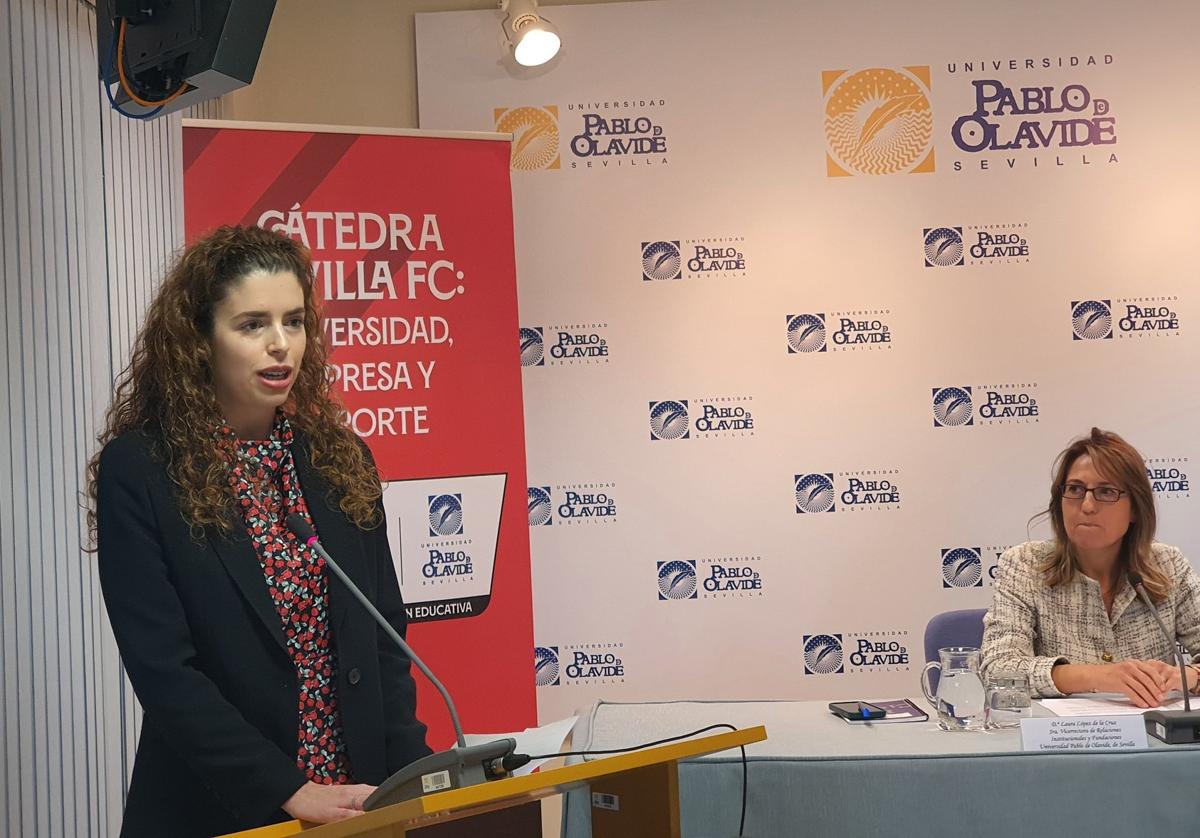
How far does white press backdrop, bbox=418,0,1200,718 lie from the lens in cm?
422

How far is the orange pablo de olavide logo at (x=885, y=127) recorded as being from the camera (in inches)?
168

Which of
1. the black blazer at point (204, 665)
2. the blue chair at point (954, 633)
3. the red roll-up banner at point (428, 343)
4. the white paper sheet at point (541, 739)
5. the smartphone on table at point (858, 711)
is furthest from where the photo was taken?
the red roll-up banner at point (428, 343)

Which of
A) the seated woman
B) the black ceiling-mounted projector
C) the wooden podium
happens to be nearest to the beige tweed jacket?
the seated woman

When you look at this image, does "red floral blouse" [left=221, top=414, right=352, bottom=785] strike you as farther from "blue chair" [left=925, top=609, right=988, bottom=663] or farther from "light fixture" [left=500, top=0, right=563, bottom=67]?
"light fixture" [left=500, top=0, right=563, bottom=67]

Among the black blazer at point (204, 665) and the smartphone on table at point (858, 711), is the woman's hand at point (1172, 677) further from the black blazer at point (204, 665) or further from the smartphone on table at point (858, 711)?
the black blazer at point (204, 665)

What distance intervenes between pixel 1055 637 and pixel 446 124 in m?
2.85

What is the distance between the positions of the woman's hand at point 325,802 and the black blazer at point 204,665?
2 cm

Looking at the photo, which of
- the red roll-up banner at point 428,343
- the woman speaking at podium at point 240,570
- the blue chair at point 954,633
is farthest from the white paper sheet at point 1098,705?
the red roll-up banner at point 428,343

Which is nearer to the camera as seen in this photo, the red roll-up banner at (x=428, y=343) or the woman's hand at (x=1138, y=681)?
the woman's hand at (x=1138, y=681)

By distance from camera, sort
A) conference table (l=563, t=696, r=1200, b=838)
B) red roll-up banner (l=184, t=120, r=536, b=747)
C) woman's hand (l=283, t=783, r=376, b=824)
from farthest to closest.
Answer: red roll-up banner (l=184, t=120, r=536, b=747)
conference table (l=563, t=696, r=1200, b=838)
woman's hand (l=283, t=783, r=376, b=824)

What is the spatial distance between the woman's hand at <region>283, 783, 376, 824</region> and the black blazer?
0.06ft

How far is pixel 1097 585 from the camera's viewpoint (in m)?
2.71

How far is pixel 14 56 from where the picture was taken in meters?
2.63

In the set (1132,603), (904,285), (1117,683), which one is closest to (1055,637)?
(1132,603)
